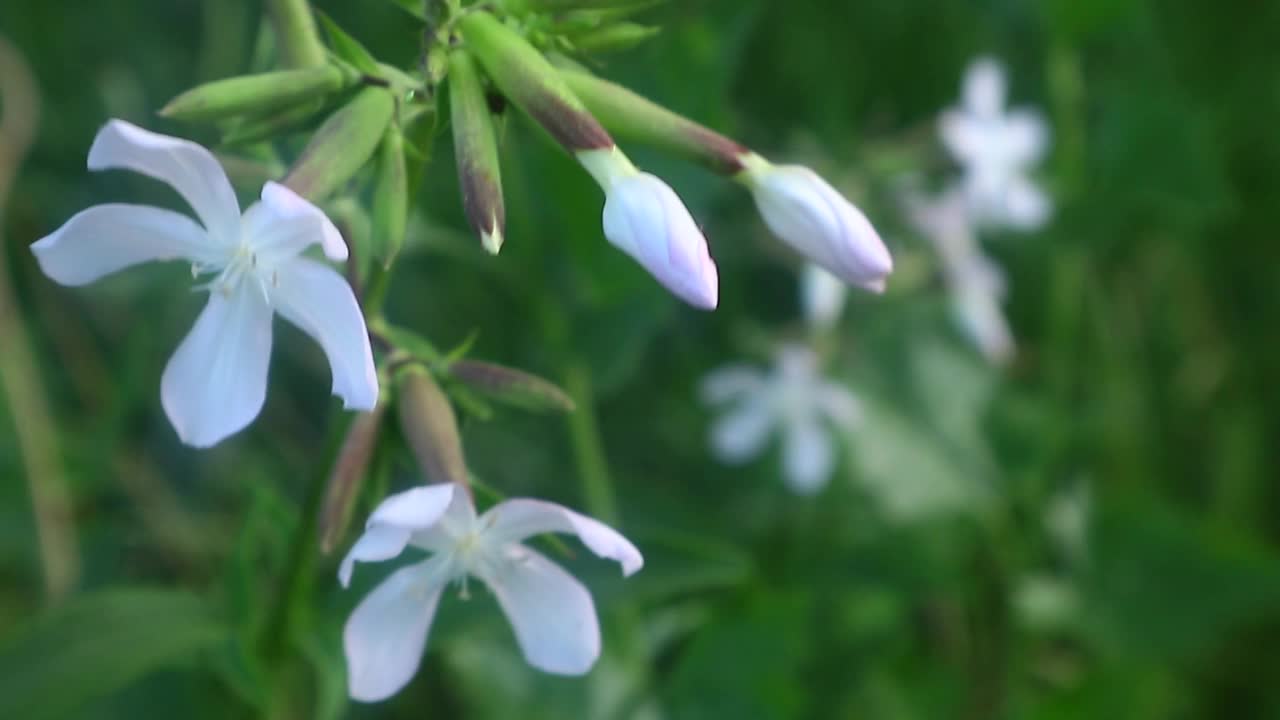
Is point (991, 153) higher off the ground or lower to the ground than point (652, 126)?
higher

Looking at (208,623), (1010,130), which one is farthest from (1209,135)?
(208,623)

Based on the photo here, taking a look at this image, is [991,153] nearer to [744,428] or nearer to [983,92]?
[983,92]

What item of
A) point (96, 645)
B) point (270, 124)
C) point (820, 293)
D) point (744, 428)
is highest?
point (820, 293)

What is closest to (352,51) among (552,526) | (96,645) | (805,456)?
(552,526)

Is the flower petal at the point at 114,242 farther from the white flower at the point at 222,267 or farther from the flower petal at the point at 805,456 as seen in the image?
the flower petal at the point at 805,456

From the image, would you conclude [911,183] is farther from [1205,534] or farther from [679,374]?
[1205,534]

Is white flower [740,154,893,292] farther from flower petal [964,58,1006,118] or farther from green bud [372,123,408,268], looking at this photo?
flower petal [964,58,1006,118]

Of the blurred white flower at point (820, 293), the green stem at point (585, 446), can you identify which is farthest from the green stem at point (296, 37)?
the blurred white flower at point (820, 293)
